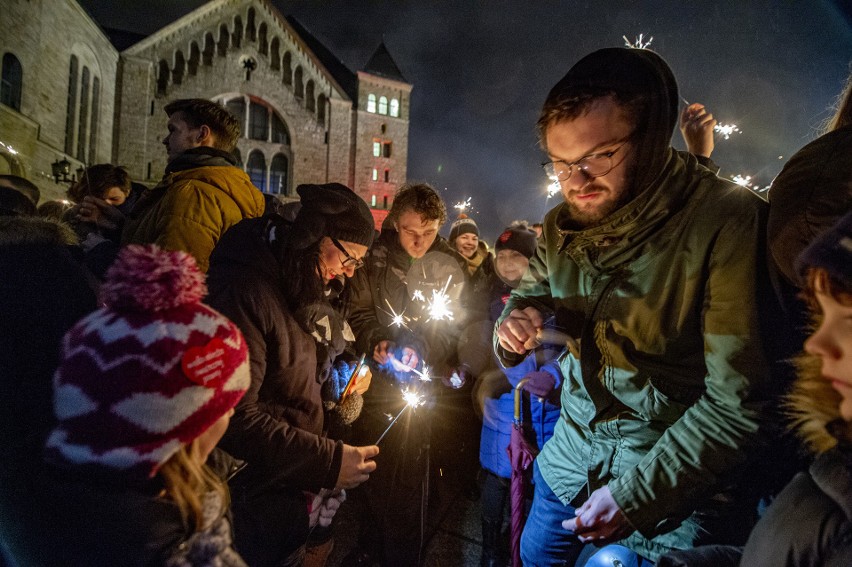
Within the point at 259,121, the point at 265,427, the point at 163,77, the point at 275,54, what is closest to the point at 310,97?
the point at 275,54

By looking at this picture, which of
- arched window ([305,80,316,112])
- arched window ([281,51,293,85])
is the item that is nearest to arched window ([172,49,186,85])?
arched window ([281,51,293,85])

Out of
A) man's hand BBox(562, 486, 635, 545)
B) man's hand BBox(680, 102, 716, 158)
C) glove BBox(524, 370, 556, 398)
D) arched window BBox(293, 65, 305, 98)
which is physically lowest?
man's hand BBox(562, 486, 635, 545)

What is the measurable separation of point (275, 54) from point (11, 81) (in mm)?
16886

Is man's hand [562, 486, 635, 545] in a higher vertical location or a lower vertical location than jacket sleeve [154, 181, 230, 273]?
lower

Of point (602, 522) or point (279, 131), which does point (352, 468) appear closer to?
point (602, 522)

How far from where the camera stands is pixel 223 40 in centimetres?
2888

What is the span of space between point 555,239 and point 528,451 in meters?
1.34

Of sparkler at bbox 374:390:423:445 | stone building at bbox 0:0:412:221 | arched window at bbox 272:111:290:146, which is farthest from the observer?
arched window at bbox 272:111:290:146

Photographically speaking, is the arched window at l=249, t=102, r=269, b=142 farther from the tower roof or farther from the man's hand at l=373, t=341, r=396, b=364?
the man's hand at l=373, t=341, r=396, b=364

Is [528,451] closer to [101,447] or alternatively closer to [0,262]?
[101,447]

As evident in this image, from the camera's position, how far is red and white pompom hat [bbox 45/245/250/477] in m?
1.14

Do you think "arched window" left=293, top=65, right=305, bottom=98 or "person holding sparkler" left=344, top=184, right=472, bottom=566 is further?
"arched window" left=293, top=65, right=305, bottom=98

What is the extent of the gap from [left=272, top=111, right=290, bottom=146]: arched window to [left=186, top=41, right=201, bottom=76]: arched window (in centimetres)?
577

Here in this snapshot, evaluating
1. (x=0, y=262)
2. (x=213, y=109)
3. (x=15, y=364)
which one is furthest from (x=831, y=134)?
(x=213, y=109)
